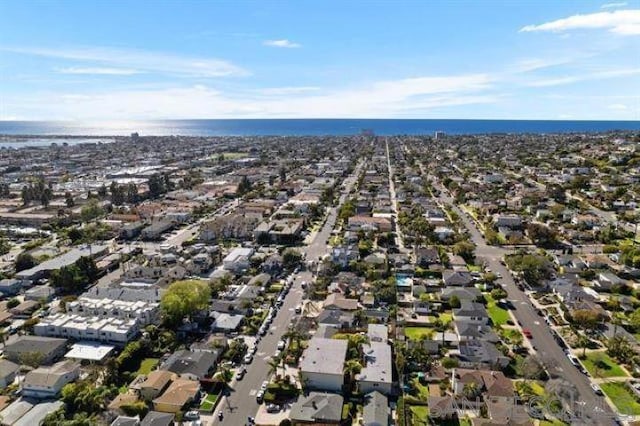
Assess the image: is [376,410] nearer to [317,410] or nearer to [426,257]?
[317,410]

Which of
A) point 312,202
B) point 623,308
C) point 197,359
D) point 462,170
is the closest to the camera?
point 197,359

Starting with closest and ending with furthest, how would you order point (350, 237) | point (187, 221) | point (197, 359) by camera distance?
point (197, 359)
point (350, 237)
point (187, 221)

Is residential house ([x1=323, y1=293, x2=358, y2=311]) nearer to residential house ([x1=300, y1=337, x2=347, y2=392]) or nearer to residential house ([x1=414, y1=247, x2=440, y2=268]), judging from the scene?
residential house ([x1=300, y1=337, x2=347, y2=392])

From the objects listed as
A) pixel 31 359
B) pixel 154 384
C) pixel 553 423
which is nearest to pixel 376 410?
pixel 553 423

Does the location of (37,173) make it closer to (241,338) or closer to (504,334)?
(241,338)

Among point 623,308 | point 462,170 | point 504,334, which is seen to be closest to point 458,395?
point 504,334

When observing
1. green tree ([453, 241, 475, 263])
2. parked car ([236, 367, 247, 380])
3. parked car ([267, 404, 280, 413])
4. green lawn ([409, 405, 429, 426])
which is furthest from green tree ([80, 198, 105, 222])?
green lawn ([409, 405, 429, 426])
